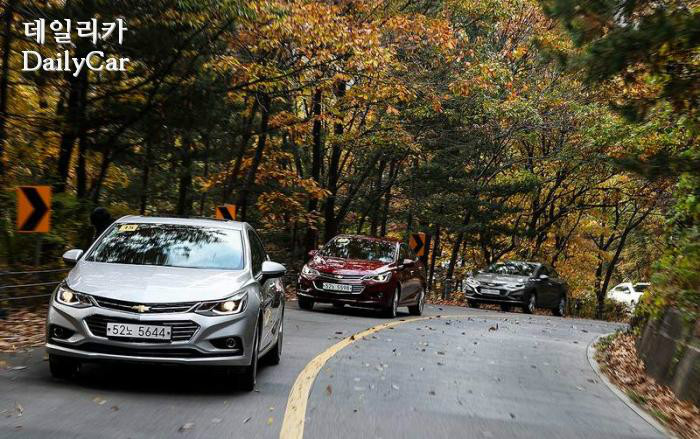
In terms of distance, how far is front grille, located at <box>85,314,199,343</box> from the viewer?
6.69 metres

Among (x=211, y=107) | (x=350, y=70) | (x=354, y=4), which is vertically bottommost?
(x=211, y=107)

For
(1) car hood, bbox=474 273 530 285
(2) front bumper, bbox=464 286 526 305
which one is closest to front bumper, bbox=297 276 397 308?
(2) front bumper, bbox=464 286 526 305

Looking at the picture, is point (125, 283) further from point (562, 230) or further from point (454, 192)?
point (562, 230)

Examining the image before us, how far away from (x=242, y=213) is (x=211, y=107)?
25.5 feet

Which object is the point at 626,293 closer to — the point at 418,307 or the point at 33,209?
the point at 418,307

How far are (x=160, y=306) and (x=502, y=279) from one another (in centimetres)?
2008

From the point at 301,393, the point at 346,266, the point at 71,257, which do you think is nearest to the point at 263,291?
the point at 301,393

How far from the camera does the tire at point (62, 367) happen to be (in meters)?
7.18

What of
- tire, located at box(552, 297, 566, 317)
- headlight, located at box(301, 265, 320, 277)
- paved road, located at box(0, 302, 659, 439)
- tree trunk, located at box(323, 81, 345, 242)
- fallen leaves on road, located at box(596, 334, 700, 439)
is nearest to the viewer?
paved road, located at box(0, 302, 659, 439)

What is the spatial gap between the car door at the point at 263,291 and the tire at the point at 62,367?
174cm

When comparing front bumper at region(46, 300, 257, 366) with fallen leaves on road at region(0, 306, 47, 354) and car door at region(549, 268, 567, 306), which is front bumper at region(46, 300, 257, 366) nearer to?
fallen leaves on road at region(0, 306, 47, 354)

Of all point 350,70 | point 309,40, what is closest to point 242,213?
point 350,70

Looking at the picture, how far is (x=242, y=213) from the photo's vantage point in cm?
2395

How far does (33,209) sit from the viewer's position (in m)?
11.4
